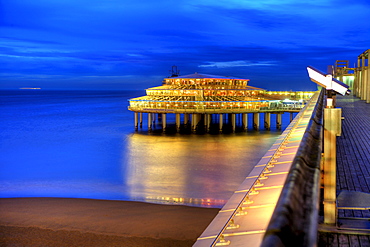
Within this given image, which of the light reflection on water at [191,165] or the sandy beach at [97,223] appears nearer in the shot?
the sandy beach at [97,223]

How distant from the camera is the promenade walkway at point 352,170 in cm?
559

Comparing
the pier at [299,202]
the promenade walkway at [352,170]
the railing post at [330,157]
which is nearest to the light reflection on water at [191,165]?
the promenade walkway at [352,170]

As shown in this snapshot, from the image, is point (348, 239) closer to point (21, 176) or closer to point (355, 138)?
point (355, 138)

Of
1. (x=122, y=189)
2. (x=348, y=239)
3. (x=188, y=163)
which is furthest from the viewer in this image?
(x=188, y=163)

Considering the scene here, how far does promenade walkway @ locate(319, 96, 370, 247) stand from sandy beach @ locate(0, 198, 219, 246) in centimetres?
561

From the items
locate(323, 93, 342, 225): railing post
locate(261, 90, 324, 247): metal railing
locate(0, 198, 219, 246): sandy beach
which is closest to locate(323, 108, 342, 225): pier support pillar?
locate(323, 93, 342, 225): railing post

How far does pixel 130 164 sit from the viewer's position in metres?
27.6

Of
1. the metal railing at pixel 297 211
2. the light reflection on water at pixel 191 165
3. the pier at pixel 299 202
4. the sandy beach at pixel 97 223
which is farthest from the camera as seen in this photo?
the light reflection on water at pixel 191 165

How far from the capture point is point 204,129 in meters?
47.8

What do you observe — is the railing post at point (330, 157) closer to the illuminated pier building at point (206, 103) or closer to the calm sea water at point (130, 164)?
the calm sea water at point (130, 164)

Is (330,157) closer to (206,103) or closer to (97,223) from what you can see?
(97,223)

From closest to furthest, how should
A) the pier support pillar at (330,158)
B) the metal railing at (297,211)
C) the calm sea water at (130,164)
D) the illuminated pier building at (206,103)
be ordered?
the metal railing at (297,211) → the pier support pillar at (330,158) → the calm sea water at (130,164) → the illuminated pier building at (206,103)

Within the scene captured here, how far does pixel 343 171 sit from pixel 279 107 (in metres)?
40.2

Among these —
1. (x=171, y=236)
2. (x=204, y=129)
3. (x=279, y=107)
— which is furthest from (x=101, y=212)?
(x=279, y=107)
